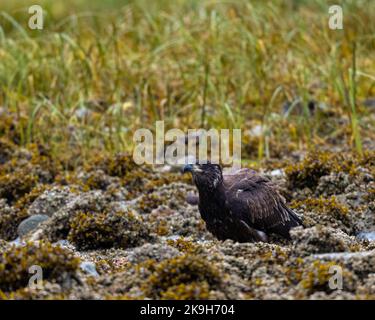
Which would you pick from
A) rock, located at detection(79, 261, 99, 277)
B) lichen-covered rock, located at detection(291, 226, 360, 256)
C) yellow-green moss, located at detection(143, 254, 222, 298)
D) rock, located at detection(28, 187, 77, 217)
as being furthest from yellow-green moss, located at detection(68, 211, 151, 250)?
yellow-green moss, located at detection(143, 254, 222, 298)

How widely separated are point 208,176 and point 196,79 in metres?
3.72

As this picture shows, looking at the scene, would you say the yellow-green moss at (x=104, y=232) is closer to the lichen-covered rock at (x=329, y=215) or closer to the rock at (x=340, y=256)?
the lichen-covered rock at (x=329, y=215)

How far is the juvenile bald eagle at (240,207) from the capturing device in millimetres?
6625

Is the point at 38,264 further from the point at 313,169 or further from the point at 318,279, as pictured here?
the point at 313,169

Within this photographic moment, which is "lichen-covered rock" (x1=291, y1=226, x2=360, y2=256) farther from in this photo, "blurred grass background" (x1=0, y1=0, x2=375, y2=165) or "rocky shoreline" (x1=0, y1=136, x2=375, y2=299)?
"blurred grass background" (x1=0, y1=0, x2=375, y2=165)

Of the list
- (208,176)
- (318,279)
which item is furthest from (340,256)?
(208,176)

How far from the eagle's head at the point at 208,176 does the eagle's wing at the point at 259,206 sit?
11 centimetres

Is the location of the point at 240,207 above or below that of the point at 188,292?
above

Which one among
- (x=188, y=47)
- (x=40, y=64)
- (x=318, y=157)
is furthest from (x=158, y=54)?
(x=318, y=157)

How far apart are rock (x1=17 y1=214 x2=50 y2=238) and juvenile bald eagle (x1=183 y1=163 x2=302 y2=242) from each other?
1549 mm

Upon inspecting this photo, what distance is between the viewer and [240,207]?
6.64 meters

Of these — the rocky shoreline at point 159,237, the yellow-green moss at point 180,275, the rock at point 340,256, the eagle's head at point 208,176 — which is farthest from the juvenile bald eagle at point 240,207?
→ the yellow-green moss at point 180,275
